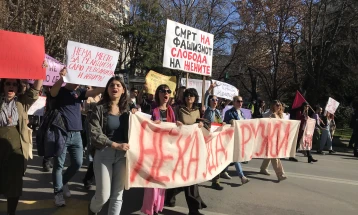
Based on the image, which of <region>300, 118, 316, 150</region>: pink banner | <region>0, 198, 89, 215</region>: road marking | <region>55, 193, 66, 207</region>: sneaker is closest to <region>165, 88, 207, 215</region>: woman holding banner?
<region>0, 198, 89, 215</region>: road marking

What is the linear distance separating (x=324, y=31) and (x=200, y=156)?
17320mm

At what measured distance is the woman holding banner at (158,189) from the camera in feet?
14.0

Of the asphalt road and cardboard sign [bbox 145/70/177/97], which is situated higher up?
cardboard sign [bbox 145/70/177/97]

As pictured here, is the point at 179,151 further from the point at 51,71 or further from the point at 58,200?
the point at 51,71

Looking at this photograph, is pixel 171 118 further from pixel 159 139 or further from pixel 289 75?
pixel 289 75

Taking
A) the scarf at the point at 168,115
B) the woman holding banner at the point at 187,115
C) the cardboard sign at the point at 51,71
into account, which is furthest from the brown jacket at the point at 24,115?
the cardboard sign at the point at 51,71

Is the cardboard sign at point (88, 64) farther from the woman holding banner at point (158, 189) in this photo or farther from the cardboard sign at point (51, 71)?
the woman holding banner at point (158, 189)

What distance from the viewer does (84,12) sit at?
15.4 meters

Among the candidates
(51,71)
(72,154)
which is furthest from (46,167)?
(72,154)

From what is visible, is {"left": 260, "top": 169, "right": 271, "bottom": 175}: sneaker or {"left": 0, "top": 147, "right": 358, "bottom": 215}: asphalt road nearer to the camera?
{"left": 0, "top": 147, "right": 358, "bottom": 215}: asphalt road

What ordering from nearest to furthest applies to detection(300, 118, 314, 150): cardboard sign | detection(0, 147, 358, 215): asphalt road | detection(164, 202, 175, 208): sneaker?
detection(0, 147, 358, 215): asphalt road, detection(164, 202, 175, 208): sneaker, detection(300, 118, 314, 150): cardboard sign

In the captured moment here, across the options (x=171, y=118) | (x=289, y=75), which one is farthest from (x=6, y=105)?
(x=289, y=75)

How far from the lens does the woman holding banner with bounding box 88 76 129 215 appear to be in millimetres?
3486

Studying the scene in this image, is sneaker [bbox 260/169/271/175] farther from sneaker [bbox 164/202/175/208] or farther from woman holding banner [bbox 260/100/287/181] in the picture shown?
sneaker [bbox 164/202/175/208]
